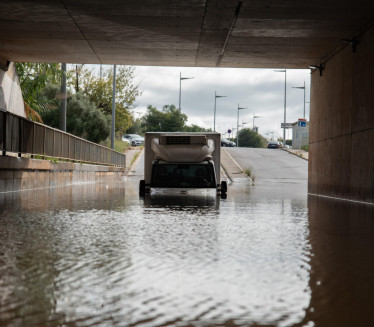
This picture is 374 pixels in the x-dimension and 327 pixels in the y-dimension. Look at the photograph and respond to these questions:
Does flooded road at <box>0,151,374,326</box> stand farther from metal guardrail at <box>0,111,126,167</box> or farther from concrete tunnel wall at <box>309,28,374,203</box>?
metal guardrail at <box>0,111,126,167</box>

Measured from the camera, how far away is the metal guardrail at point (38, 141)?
1836 cm

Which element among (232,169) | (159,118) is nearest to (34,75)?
(232,169)

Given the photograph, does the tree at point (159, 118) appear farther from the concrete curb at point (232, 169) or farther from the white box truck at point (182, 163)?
the white box truck at point (182, 163)

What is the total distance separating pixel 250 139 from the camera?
174 m

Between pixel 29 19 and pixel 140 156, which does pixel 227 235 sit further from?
pixel 140 156

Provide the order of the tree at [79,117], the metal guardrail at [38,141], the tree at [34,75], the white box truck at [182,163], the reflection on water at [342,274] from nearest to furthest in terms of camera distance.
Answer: the reflection on water at [342,274], the metal guardrail at [38,141], the white box truck at [182,163], the tree at [34,75], the tree at [79,117]

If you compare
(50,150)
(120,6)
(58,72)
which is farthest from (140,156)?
(120,6)

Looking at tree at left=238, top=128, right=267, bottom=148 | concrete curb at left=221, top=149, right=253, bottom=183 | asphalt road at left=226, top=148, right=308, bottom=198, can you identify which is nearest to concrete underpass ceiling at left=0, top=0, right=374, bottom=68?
asphalt road at left=226, top=148, right=308, bottom=198

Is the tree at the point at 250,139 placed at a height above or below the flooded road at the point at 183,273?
above

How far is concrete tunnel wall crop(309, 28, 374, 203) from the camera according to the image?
16781mm

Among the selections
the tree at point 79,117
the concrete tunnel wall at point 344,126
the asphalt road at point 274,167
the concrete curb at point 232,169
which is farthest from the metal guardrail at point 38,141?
the tree at point 79,117

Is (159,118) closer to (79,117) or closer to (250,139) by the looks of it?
(250,139)

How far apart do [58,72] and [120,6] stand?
1584 cm

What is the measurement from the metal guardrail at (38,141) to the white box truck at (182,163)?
4.27 m
